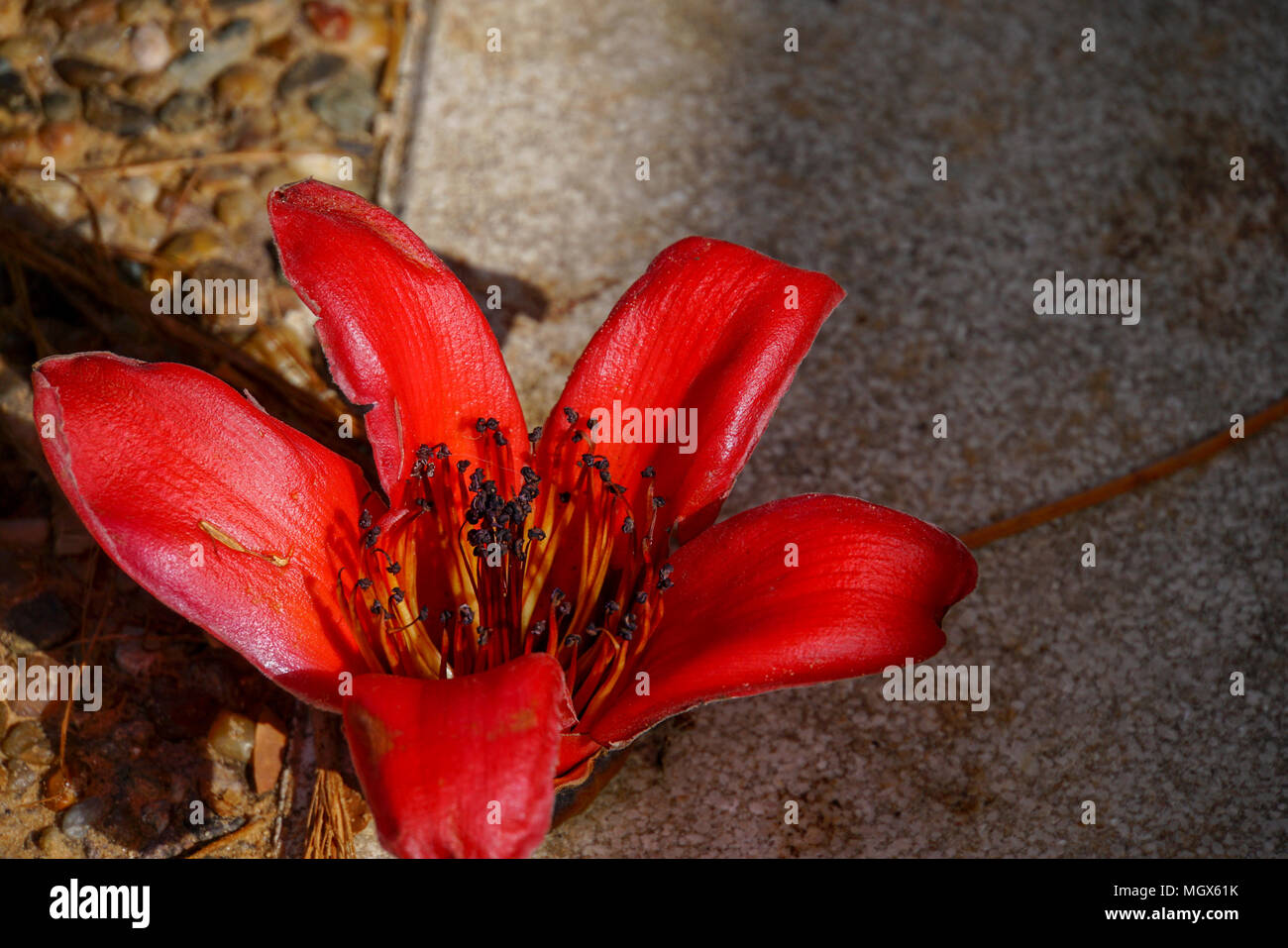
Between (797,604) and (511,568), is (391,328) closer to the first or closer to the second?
(511,568)

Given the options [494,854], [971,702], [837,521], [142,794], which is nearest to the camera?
[494,854]

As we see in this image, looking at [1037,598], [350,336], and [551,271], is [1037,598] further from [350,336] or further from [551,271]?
[350,336]

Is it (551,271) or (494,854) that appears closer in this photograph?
(494,854)

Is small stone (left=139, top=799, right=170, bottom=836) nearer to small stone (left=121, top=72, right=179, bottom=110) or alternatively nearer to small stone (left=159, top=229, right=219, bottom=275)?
small stone (left=159, top=229, right=219, bottom=275)

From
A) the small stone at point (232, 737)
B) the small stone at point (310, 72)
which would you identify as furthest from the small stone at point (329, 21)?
the small stone at point (232, 737)

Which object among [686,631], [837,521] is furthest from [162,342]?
[837,521]
